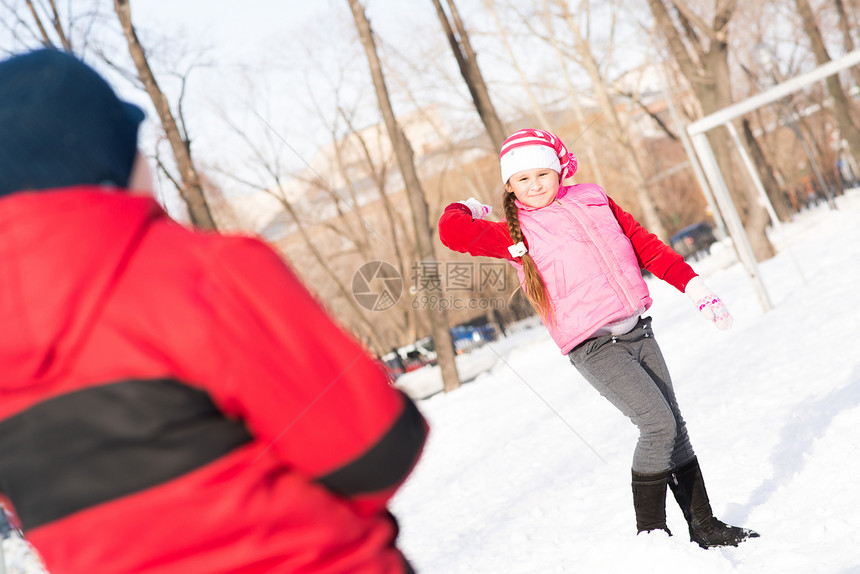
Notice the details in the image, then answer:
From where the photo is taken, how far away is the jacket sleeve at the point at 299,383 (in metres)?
0.86

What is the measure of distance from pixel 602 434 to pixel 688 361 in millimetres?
1793

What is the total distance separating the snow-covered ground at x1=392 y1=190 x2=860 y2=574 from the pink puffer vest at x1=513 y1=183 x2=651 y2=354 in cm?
62

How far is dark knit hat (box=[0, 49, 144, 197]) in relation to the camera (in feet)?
2.93

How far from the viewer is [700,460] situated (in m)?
3.71

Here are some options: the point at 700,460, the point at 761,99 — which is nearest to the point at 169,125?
the point at 761,99

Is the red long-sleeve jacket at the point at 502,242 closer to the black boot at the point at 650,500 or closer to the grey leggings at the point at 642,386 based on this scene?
the grey leggings at the point at 642,386

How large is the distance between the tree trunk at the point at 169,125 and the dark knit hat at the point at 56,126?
932 centimetres

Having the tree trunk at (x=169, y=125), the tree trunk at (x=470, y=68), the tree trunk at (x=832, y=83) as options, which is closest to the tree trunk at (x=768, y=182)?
the tree trunk at (x=832, y=83)

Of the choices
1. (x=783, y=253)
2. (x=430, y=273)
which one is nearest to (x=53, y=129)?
(x=430, y=273)

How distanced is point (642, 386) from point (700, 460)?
1.44 m

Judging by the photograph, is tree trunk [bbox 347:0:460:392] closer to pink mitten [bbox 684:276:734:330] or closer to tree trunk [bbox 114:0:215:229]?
tree trunk [bbox 114:0:215:229]

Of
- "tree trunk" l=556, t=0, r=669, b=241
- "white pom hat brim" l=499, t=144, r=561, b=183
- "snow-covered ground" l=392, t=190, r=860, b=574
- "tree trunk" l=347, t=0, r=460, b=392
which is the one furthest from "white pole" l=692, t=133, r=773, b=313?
"tree trunk" l=556, t=0, r=669, b=241

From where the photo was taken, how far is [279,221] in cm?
1767

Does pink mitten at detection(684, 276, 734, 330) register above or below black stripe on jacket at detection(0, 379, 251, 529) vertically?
below
